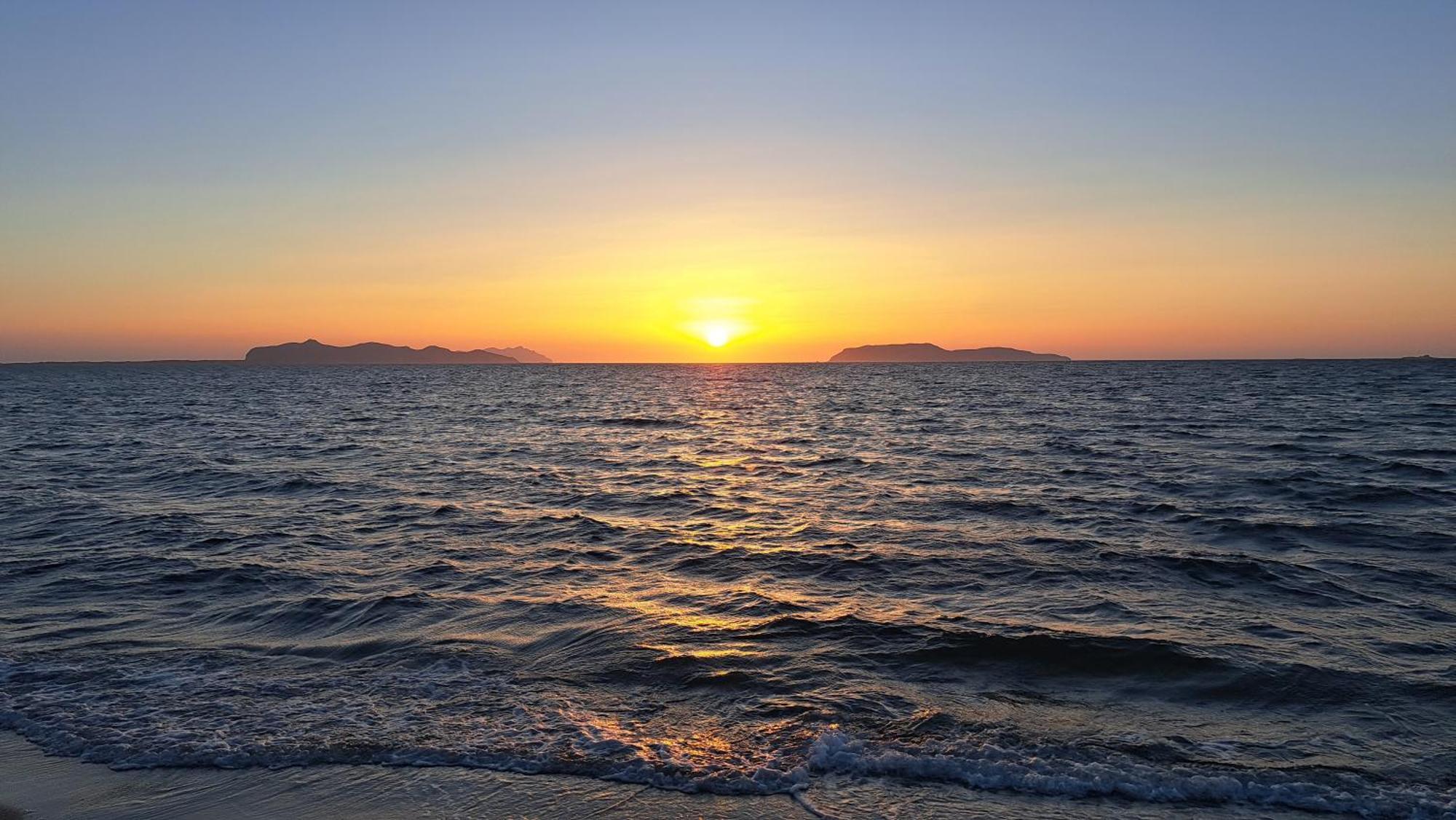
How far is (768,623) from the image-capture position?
38.2ft

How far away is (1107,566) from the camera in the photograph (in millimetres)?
14641

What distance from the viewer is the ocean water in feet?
25.2

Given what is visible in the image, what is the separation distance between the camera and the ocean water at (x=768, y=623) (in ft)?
25.2

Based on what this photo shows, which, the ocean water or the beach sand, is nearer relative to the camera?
the beach sand

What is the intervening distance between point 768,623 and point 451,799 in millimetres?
5543

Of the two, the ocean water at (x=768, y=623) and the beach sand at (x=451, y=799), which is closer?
the beach sand at (x=451, y=799)

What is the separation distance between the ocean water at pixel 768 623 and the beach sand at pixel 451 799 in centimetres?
21

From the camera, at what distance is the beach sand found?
260 inches

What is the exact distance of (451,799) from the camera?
6.84 m

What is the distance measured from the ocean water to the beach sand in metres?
0.21

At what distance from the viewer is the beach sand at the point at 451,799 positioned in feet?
21.7

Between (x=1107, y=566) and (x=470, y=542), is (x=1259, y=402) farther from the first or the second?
(x=470, y=542)

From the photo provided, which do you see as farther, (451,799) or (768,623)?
(768,623)

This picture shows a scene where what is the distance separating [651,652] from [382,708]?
306cm
